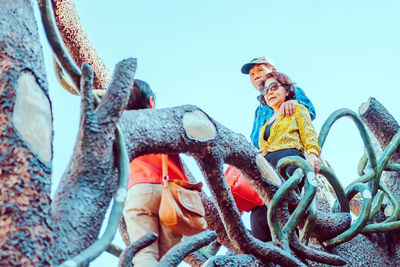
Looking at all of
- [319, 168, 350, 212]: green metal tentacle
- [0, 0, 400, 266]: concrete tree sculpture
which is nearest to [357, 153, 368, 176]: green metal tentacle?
[319, 168, 350, 212]: green metal tentacle

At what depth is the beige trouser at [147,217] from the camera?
2.25 meters

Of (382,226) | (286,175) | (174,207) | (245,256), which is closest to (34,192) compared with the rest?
(174,207)

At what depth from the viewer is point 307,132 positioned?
9.59 feet

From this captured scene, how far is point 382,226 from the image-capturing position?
3.02m

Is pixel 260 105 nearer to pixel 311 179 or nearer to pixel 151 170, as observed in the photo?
pixel 311 179

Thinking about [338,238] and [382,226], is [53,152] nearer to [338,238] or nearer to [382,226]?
[338,238]

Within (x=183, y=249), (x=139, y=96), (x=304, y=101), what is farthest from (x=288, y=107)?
(x=183, y=249)

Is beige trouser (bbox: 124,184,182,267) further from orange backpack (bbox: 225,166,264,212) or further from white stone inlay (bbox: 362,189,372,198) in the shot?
white stone inlay (bbox: 362,189,372,198)

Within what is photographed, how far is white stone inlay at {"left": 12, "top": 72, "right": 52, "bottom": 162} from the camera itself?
1.44 metres

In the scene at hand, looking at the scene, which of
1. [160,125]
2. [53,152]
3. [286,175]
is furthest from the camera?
[286,175]

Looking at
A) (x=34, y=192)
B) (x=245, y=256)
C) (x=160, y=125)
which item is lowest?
(x=245, y=256)

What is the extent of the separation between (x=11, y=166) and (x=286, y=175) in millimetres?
1571

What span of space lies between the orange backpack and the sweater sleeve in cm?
33

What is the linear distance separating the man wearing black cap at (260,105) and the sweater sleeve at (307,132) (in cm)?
5
